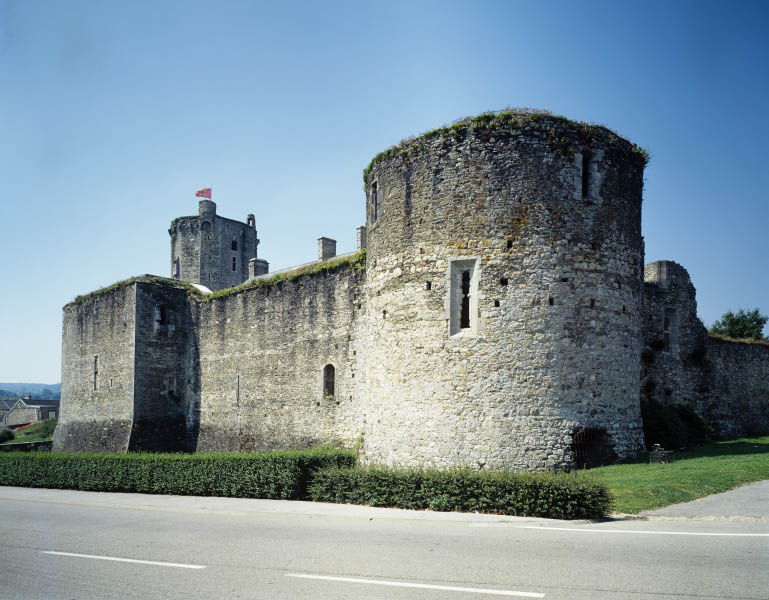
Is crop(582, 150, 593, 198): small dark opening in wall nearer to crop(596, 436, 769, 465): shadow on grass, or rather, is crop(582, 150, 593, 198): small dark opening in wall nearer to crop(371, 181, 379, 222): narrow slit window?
crop(371, 181, 379, 222): narrow slit window

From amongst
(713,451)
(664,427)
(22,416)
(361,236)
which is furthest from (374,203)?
(22,416)

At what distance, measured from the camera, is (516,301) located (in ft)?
51.6

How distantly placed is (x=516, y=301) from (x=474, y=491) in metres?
4.98

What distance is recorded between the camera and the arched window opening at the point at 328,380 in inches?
886

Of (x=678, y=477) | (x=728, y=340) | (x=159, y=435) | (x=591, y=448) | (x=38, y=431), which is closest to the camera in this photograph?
(x=678, y=477)

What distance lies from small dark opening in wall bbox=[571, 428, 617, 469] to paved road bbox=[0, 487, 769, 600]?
382 cm

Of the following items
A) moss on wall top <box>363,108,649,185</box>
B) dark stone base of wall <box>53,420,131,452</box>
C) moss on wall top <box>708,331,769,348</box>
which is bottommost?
dark stone base of wall <box>53,420,131,452</box>

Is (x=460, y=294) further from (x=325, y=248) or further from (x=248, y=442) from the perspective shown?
(x=325, y=248)

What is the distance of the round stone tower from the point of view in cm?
1540

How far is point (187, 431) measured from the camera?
2959cm

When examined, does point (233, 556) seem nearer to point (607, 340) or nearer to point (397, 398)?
point (397, 398)

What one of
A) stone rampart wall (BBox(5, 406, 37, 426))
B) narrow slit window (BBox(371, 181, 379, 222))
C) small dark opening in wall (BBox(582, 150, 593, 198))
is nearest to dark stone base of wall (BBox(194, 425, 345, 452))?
narrow slit window (BBox(371, 181, 379, 222))

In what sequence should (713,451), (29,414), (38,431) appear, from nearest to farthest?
(713,451) → (38,431) → (29,414)

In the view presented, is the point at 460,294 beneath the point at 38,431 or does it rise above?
above
